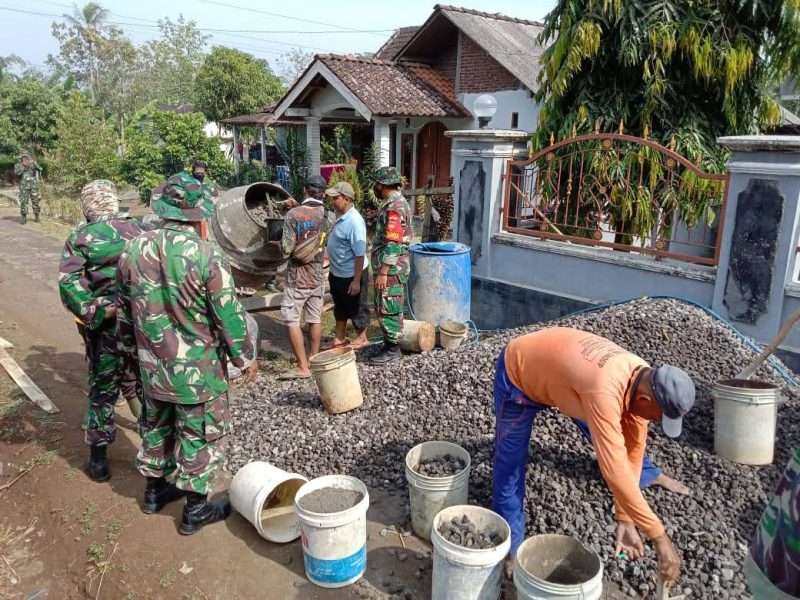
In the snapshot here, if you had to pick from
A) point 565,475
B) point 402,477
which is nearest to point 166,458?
point 402,477

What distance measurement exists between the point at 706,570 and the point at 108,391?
12.1ft

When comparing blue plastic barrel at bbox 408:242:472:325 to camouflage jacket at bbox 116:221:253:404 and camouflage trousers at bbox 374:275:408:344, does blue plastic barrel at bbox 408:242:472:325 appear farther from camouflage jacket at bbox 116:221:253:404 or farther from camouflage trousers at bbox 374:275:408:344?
camouflage jacket at bbox 116:221:253:404

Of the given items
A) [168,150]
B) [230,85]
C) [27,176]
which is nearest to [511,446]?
[27,176]

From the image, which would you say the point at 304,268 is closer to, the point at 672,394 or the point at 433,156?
the point at 672,394

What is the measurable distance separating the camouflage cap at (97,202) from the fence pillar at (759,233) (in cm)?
462


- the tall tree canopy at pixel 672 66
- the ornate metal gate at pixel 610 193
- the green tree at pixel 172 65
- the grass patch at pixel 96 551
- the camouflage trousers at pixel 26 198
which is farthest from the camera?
the green tree at pixel 172 65

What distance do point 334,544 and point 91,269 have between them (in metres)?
2.35

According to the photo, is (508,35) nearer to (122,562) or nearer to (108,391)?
(108,391)

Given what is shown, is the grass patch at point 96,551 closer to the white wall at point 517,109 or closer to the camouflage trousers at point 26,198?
the white wall at point 517,109

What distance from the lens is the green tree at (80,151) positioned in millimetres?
17641

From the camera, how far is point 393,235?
215 inches

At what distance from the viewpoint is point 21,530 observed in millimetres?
3670

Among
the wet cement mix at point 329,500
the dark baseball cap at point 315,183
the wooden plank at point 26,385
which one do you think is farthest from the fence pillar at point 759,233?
the wooden plank at point 26,385

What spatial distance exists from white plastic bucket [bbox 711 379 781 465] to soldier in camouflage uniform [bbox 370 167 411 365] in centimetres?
282
